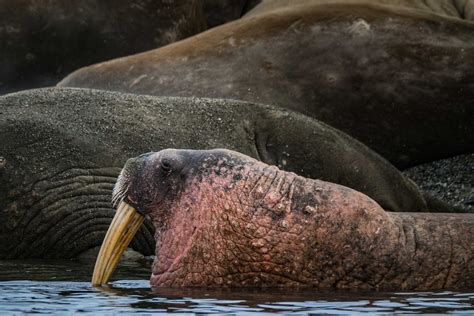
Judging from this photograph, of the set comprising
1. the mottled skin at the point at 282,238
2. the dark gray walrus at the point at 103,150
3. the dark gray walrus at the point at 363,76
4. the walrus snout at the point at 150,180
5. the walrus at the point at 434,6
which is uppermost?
the walrus at the point at 434,6

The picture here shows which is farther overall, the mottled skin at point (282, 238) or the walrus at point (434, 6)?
the walrus at point (434, 6)

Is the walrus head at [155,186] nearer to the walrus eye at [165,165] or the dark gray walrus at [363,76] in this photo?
the walrus eye at [165,165]

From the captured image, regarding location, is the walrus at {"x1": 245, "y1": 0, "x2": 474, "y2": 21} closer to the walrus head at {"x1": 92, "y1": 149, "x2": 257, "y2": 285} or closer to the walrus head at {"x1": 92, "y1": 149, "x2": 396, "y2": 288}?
the walrus head at {"x1": 92, "y1": 149, "x2": 257, "y2": 285}

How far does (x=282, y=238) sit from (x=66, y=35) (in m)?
8.07

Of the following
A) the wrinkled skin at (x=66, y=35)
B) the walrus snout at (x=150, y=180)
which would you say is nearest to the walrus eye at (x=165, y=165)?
the walrus snout at (x=150, y=180)

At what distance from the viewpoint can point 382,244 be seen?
6492mm

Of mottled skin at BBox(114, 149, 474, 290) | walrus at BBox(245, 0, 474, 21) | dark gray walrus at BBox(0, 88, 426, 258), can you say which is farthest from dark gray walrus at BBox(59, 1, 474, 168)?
mottled skin at BBox(114, 149, 474, 290)

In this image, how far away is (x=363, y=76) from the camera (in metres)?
11.1

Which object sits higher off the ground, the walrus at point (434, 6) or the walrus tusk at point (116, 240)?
the walrus at point (434, 6)

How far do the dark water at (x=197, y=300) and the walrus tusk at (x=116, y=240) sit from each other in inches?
2.7

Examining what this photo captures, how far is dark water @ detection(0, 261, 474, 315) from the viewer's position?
5.65 metres

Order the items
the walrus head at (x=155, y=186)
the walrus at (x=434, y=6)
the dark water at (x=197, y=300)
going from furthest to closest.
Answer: the walrus at (x=434, y=6), the walrus head at (x=155, y=186), the dark water at (x=197, y=300)

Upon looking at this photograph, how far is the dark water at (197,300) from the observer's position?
565cm

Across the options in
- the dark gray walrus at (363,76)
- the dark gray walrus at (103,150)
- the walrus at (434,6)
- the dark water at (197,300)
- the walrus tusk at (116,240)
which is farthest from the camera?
the walrus at (434,6)
